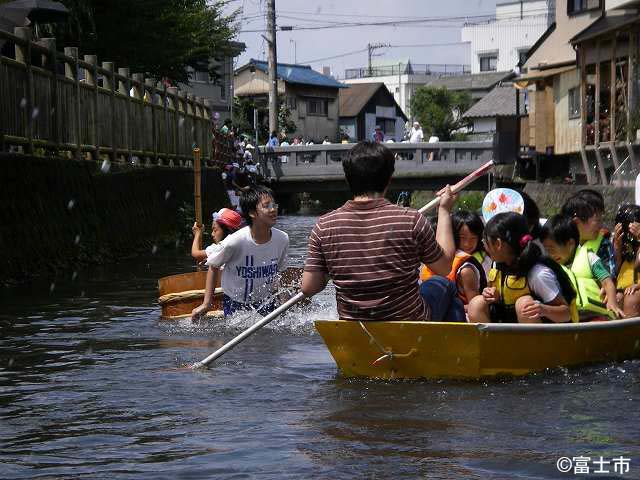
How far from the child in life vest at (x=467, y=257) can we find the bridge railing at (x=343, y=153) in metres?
27.7

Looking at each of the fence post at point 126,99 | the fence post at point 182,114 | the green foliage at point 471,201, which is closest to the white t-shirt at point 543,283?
the fence post at point 126,99

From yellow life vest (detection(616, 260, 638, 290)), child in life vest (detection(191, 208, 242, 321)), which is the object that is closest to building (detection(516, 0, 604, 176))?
child in life vest (detection(191, 208, 242, 321))

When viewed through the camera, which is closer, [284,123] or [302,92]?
[284,123]

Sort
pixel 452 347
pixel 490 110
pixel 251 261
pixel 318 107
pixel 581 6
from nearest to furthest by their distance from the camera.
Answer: pixel 452 347, pixel 251 261, pixel 581 6, pixel 490 110, pixel 318 107

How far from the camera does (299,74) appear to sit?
6531 centimetres

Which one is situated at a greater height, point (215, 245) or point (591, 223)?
point (591, 223)

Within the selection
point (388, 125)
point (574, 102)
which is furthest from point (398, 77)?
point (574, 102)

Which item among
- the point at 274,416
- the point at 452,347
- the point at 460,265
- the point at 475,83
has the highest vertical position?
the point at 475,83

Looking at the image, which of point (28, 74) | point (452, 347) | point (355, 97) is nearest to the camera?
point (452, 347)

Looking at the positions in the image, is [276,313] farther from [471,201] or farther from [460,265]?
[471,201]

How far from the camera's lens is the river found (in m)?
5.38

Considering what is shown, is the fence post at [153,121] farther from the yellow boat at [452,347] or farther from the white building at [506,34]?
the white building at [506,34]

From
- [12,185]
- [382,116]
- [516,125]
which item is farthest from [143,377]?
[382,116]

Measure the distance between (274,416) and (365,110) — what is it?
6576cm
